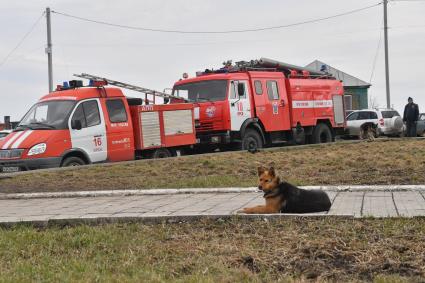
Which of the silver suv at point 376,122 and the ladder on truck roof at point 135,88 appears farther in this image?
the silver suv at point 376,122

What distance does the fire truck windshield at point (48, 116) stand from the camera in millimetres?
13617

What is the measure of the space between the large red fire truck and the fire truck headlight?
567cm

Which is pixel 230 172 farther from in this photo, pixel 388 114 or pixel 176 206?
pixel 388 114

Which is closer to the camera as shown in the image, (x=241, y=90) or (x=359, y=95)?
(x=241, y=90)

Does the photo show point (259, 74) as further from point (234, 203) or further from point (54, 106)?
point (234, 203)

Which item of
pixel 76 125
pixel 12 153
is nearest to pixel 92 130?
pixel 76 125

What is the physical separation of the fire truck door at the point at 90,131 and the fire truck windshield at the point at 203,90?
4164mm

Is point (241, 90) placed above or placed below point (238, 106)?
above

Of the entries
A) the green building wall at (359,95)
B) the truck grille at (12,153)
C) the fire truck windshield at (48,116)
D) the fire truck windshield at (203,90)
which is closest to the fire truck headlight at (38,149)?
the truck grille at (12,153)

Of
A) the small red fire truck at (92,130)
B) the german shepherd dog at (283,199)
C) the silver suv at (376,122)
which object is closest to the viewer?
the german shepherd dog at (283,199)

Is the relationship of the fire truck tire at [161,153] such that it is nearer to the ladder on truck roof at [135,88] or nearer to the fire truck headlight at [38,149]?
the ladder on truck roof at [135,88]

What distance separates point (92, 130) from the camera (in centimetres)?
1421

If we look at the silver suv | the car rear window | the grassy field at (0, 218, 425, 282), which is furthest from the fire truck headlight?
the car rear window

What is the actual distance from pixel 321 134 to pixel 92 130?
10683 millimetres
